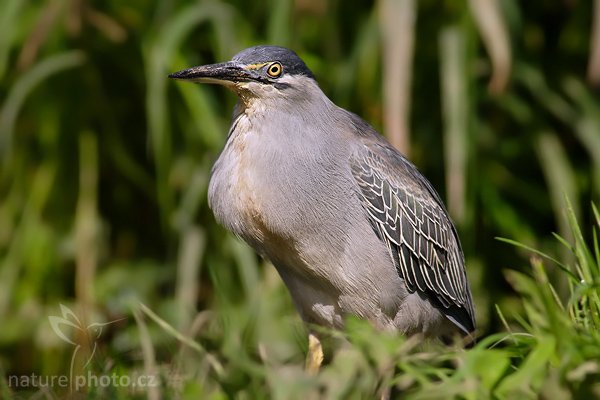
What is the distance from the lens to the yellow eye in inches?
113

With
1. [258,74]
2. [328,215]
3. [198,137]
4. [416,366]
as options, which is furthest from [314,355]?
[198,137]

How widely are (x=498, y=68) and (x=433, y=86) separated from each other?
26.2 inches

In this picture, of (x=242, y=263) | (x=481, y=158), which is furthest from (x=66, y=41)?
(x=481, y=158)

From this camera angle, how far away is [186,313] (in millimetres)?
4008

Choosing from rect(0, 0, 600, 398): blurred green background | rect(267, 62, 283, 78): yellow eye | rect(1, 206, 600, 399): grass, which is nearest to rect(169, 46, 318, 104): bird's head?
rect(267, 62, 283, 78): yellow eye

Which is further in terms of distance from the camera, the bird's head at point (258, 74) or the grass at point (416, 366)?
the bird's head at point (258, 74)

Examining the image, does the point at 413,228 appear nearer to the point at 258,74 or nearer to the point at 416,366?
the point at 258,74

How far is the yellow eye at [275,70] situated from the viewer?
287cm

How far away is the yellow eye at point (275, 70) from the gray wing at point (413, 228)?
15.4 inches

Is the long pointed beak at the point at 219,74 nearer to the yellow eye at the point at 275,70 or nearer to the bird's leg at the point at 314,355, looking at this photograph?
the yellow eye at the point at 275,70

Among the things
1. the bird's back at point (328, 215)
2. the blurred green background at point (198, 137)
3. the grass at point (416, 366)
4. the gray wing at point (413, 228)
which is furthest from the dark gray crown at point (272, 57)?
the blurred green background at point (198, 137)

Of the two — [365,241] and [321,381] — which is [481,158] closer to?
[365,241]

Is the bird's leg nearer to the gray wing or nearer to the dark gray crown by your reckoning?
the gray wing

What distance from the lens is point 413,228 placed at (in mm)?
3107
